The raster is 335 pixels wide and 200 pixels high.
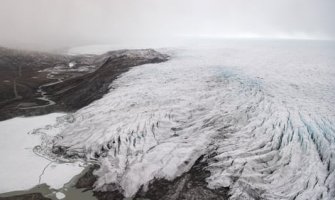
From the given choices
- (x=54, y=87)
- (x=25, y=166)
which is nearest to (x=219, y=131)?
(x=25, y=166)

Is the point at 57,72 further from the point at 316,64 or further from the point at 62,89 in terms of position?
the point at 316,64

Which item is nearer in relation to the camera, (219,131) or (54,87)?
(219,131)

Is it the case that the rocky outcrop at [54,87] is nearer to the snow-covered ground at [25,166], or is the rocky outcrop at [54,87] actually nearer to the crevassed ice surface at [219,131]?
the crevassed ice surface at [219,131]

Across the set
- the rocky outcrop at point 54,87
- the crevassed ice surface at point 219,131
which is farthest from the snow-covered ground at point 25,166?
the rocky outcrop at point 54,87

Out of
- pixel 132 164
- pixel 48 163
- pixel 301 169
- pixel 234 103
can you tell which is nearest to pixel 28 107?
pixel 48 163

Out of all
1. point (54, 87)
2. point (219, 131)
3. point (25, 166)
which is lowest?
point (25, 166)

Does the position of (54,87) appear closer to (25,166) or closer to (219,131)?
(25,166)

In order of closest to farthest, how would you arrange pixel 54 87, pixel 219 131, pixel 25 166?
pixel 25 166
pixel 219 131
pixel 54 87
